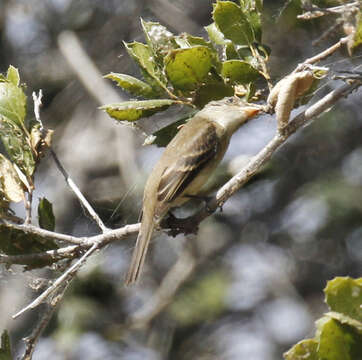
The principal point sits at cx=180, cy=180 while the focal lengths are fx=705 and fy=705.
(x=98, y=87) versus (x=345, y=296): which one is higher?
(x=98, y=87)

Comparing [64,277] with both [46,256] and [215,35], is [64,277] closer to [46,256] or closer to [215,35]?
[46,256]

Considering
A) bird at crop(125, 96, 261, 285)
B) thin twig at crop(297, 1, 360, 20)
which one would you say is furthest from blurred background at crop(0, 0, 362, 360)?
thin twig at crop(297, 1, 360, 20)

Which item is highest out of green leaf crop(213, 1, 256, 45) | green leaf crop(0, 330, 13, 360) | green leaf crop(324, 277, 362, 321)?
green leaf crop(213, 1, 256, 45)

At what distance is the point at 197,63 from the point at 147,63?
0.25 meters

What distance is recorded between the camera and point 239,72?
2930mm

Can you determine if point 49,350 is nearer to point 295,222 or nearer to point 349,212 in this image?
point 295,222

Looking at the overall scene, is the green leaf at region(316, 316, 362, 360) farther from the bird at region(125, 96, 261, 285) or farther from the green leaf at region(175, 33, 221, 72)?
the bird at region(125, 96, 261, 285)

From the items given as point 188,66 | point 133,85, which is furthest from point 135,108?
point 188,66

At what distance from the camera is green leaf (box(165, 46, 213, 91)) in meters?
2.89

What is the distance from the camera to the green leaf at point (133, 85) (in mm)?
3063

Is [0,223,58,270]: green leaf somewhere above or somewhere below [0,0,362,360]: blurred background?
below

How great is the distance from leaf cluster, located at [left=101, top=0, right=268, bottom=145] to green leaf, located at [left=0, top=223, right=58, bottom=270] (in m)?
0.64

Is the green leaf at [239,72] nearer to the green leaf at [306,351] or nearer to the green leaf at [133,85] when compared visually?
the green leaf at [133,85]

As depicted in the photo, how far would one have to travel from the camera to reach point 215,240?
6.12 meters
